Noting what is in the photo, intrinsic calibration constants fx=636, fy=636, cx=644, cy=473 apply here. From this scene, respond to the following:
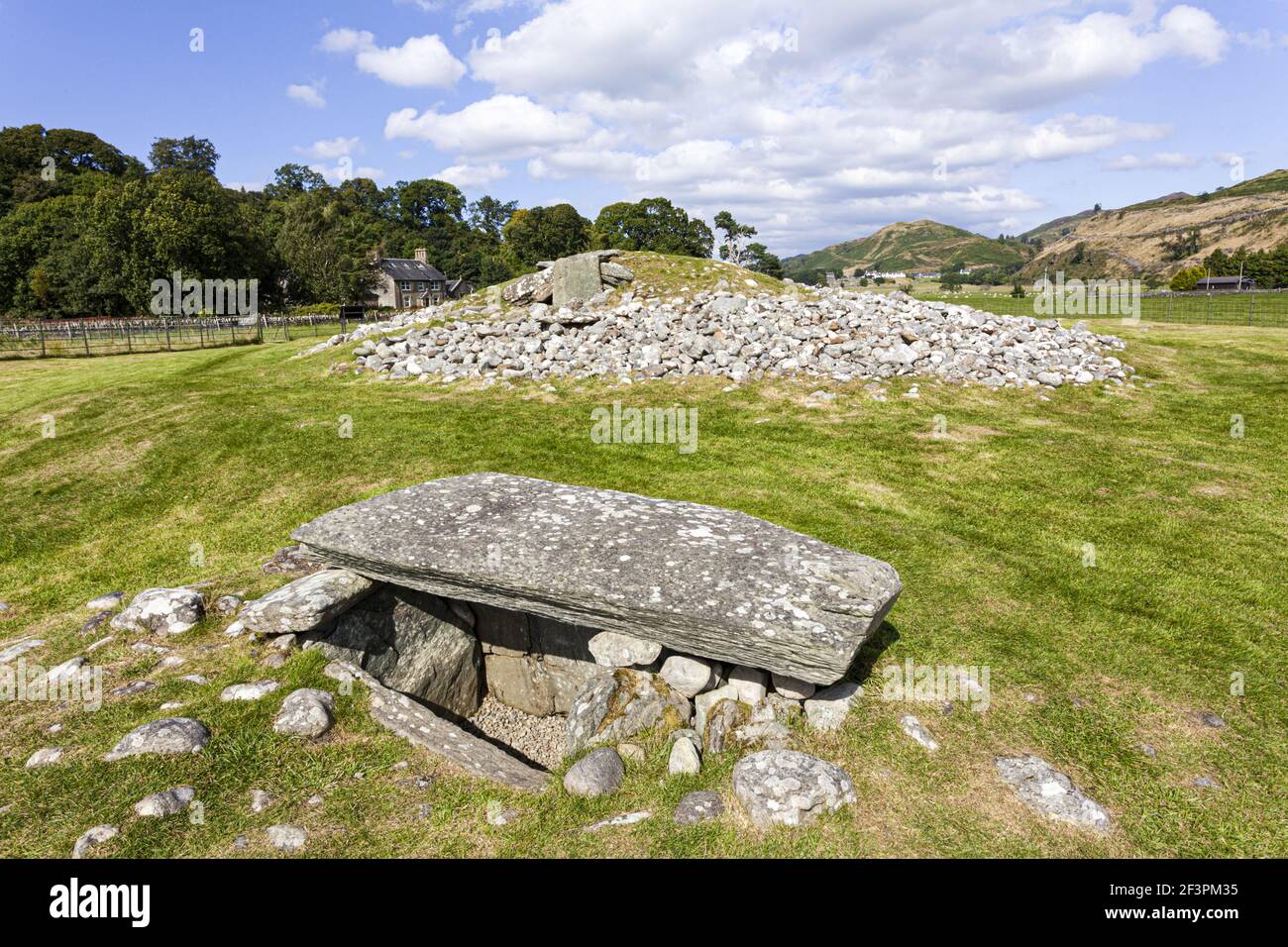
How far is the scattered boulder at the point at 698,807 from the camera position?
5055 mm

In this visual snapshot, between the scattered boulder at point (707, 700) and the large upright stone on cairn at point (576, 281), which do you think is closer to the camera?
the scattered boulder at point (707, 700)

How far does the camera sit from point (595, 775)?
5543 mm

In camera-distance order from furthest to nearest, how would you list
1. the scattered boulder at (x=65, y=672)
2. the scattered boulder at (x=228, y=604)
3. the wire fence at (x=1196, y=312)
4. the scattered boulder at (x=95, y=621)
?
the wire fence at (x=1196, y=312) < the scattered boulder at (x=228, y=604) < the scattered boulder at (x=95, y=621) < the scattered boulder at (x=65, y=672)

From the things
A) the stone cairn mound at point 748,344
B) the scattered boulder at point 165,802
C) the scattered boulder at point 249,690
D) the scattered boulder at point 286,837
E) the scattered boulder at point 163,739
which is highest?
the stone cairn mound at point 748,344

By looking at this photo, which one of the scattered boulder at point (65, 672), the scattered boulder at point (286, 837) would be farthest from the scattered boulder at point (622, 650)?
the scattered boulder at point (65, 672)

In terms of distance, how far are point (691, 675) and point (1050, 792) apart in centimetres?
314

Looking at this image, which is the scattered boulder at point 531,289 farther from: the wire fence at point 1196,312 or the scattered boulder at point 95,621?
the scattered boulder at point 95,621

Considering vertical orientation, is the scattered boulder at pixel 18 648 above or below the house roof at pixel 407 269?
below

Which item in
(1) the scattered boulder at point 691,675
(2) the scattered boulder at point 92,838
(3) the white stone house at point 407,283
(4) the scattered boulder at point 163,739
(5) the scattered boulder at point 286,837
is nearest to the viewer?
(2) the scattered boulder at point 92,838

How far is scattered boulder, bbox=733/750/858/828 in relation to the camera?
16.4 ft

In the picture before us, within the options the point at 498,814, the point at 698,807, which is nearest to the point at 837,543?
the point at 698,807

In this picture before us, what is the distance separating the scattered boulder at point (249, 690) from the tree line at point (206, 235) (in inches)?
2435

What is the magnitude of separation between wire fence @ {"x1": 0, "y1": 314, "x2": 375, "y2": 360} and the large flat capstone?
3348 centimetres
